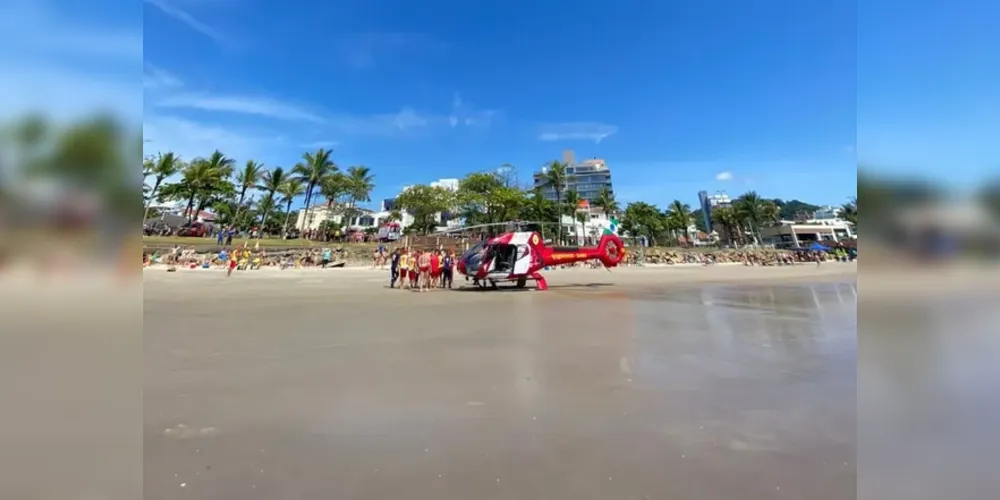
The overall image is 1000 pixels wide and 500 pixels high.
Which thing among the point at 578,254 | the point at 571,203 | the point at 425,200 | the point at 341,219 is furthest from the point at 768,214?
the point at 578,254

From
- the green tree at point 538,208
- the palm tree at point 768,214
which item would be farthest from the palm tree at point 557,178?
the palm tree at point 768,214

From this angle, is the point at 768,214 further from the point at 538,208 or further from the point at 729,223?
the point at 538,208

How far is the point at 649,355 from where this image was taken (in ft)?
22.3

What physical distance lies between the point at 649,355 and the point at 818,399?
7.33ft

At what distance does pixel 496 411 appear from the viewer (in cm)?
440

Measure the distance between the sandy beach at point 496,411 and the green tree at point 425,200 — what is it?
176 feet

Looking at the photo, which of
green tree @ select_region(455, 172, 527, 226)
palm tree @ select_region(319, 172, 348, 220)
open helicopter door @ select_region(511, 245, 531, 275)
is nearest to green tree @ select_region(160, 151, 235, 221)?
palm tree @ select_region(319, 172, 348, 220)

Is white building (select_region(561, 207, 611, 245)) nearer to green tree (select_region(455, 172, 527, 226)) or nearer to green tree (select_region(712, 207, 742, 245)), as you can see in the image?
green tree (select_region(455, 172, 527, 226))

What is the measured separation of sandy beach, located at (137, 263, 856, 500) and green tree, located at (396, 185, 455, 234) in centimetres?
5377

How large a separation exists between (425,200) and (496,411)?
59.3 metres

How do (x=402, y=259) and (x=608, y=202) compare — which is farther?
(x=608, y=202)

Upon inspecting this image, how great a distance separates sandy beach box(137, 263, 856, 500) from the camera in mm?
3088

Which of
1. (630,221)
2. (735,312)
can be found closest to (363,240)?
(630,221)
